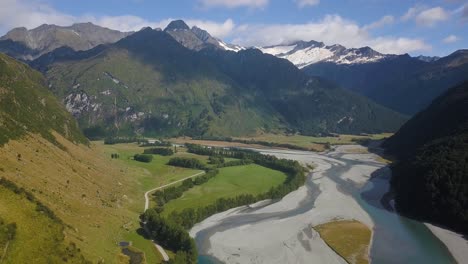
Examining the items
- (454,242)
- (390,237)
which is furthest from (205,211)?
(454,242)

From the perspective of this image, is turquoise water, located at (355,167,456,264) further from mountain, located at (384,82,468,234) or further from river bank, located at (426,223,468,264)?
mountain, located at (384,82,468,234)

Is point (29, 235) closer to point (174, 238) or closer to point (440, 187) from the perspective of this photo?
point (174, 238)

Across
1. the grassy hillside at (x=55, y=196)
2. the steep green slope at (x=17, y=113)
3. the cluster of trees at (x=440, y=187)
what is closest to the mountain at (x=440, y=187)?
the cluster of trees at (x=440, y=187)

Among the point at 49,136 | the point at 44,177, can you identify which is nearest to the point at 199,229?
the point at 44,177

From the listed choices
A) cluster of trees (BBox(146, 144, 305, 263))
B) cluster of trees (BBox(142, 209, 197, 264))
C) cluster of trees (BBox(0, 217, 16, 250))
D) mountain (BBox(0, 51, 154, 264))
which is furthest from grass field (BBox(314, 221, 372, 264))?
cluster of trees (BBox(0, 217, 16, 250))

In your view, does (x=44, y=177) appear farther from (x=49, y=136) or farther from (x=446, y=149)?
(x=446, y=149)

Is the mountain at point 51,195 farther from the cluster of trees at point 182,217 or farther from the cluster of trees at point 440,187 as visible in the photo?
the cluster of trees at point 440,187
